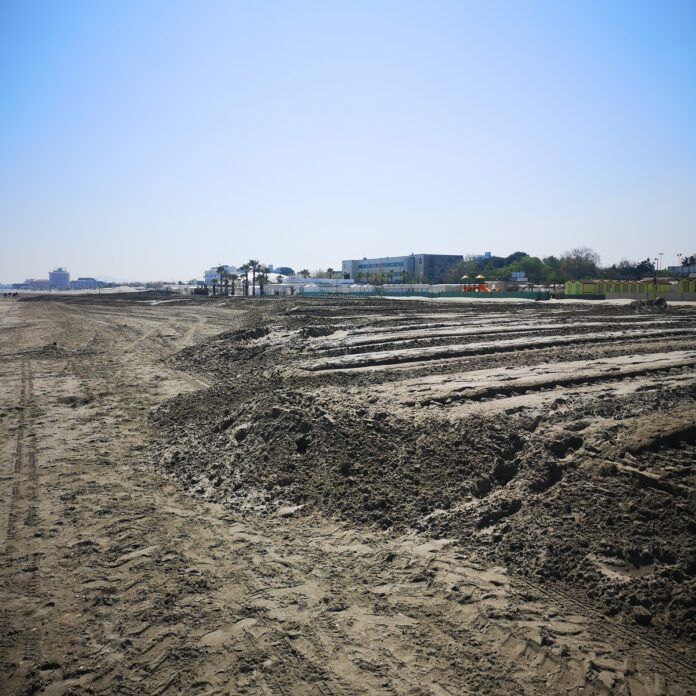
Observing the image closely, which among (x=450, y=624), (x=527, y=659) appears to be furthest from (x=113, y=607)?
(x=527, y=659)

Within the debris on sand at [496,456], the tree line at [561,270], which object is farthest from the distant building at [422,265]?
the debris on sand at [496,456]

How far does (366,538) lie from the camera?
21.4 feet

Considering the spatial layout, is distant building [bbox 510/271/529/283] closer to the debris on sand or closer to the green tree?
the green tree

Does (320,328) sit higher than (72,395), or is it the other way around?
(320,328)

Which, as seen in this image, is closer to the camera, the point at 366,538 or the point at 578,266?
the point at 366,538

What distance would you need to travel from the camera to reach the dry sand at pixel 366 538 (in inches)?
171

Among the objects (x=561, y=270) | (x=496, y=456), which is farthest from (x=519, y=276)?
(x=496, y=456)

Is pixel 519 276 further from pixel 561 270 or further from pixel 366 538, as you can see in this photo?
pixel 366 538

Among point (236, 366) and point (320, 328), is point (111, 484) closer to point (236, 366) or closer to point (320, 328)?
point (236, 366)

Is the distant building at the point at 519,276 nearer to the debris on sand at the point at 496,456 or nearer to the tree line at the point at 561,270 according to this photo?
the tree line at the point at 561,270

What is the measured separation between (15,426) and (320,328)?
1202cm

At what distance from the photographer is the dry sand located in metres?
4.34

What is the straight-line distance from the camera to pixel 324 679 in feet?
13.7

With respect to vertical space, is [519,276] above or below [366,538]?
above
